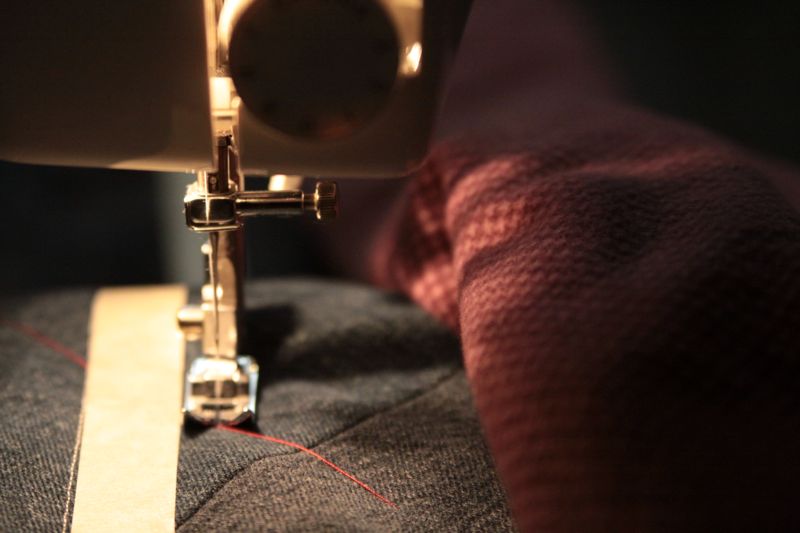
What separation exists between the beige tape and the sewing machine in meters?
0.19

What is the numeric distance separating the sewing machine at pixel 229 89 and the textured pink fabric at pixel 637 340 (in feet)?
0.41

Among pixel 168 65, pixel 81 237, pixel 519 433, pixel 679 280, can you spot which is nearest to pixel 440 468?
pixel 519 433

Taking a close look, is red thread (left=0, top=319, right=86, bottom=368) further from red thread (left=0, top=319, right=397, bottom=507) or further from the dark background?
the dark background

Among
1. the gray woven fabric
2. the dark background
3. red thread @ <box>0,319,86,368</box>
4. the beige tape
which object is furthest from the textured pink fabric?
the dark background

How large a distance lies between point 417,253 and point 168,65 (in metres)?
0.39

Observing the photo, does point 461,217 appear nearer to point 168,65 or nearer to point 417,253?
point 417,253

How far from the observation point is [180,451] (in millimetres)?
659

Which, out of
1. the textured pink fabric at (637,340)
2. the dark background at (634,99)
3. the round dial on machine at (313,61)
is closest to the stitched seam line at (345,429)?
the textured pink fabric at (637,340)

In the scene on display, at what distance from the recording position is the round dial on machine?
0.51 m

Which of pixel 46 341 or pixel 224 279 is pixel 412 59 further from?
pixel 46 341

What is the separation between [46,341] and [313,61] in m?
0.47

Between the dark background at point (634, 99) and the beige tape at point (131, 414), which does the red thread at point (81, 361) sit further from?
the dark background at point (634, 99)

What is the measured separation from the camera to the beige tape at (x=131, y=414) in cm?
60

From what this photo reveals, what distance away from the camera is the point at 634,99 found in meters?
1.36
